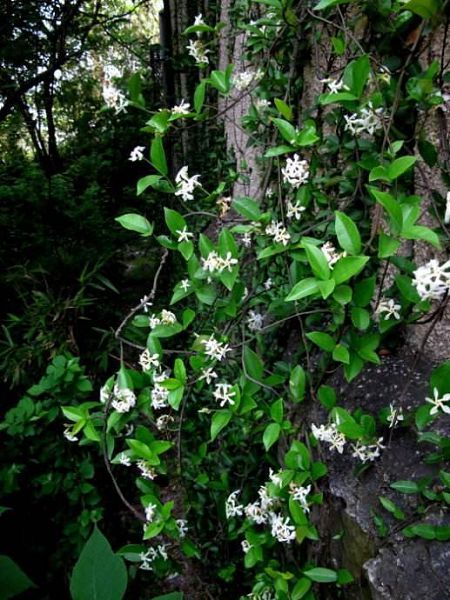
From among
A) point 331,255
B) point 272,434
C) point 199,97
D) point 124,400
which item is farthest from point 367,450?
point 199,97

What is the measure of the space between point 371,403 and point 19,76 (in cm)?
265

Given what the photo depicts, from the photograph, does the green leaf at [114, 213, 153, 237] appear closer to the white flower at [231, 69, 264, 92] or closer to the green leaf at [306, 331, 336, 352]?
the green leaf at [306, 331, 336, 352]

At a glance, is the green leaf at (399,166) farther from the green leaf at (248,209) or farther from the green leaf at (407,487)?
the green leaf at (407,487)

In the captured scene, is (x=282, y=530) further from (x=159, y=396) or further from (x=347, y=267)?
(x=347, y=267)

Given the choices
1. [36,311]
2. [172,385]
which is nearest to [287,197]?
[172,385]

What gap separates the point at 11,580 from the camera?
0.84m

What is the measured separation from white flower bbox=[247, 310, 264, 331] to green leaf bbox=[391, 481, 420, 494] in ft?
2.17

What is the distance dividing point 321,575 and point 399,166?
32.0 inches

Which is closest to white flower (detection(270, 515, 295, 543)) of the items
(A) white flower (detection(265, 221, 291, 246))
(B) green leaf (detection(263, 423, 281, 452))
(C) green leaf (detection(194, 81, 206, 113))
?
(B) green leaf (detection(263, 423, 281, 452))

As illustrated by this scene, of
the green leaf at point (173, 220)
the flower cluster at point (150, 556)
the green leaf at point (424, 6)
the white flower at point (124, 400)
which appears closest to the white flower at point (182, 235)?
the green leaf at point (173, 220)

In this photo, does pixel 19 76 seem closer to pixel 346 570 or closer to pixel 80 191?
pixel 80 191

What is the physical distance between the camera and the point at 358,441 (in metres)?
1.01

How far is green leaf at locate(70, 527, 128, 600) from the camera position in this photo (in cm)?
65

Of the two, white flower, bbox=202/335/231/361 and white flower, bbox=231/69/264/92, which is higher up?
white flower, bbox=231/69/264/92
